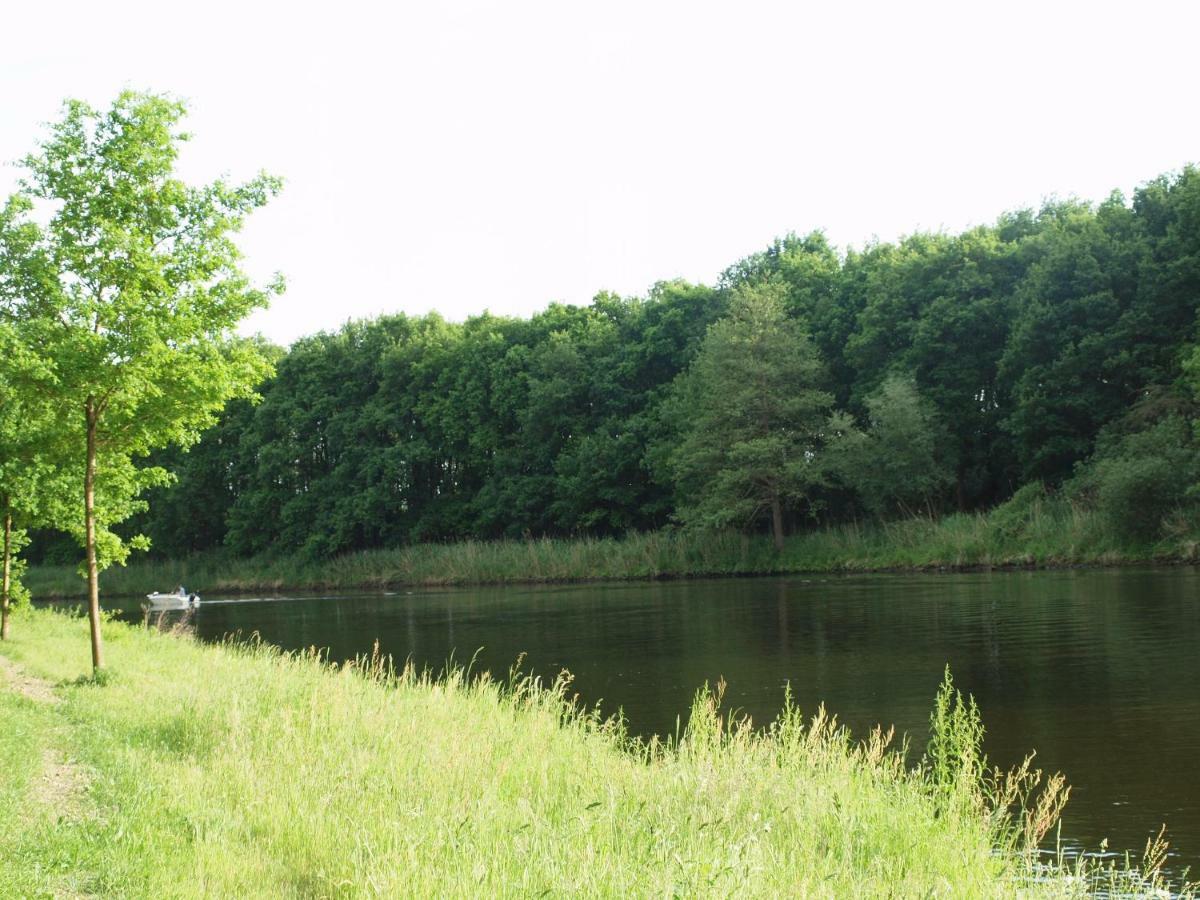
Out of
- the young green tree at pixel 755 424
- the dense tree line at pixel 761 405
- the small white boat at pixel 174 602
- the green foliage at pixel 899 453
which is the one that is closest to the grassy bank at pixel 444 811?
the dense tree line at pixel 761 405

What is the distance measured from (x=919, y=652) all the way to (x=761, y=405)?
34.7 m

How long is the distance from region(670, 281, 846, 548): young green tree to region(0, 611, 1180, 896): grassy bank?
40929 millimetres

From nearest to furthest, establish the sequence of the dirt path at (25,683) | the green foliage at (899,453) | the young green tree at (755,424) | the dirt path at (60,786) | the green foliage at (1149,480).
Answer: the dirt path at (60,786), the dirt path at (25,683), the green foliage at (1149,480), the green foliage at (899,453), the young green tree at (755,424)

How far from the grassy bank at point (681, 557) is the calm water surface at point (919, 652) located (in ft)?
11.3

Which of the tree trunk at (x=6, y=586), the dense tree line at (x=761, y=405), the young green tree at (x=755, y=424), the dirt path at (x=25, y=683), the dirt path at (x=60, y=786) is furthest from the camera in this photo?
the young green tree at (x=755, y=424)

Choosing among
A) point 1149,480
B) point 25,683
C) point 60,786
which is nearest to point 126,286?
point 25,683

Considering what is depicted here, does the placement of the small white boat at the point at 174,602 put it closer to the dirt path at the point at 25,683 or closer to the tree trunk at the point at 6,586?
the tree trunk at the point at 6,586

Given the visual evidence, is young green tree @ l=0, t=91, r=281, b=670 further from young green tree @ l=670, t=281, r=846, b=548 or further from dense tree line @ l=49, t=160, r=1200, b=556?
young green tree @ l=670, t=281, r=846, b=548

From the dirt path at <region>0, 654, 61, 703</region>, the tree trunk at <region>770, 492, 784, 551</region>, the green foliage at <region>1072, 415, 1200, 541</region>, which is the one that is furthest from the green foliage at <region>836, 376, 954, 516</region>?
the dirt path at <region>0, 654, 61, 703</region>

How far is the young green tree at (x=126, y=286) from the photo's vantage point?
15852mm

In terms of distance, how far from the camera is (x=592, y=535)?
6875 centimetres

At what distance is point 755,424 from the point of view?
183ft

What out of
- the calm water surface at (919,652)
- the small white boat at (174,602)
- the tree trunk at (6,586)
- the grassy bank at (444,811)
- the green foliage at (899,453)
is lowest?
the small white boat at (174,602)

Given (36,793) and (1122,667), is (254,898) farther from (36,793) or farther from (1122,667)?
(1122,667)
